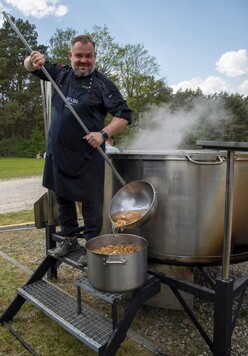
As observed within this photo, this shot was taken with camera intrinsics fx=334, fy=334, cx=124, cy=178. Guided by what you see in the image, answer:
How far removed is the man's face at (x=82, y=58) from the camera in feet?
7.63

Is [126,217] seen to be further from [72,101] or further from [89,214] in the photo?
[72,101]

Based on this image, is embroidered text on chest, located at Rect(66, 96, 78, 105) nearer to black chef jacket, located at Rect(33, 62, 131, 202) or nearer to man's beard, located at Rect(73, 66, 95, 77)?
black chef jacket, located at Rect(33, 62, 131, 202)

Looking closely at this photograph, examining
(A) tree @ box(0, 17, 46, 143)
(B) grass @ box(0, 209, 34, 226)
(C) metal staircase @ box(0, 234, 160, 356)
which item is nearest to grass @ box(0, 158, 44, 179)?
(B) grass @ box(0, 209, 34, 226)

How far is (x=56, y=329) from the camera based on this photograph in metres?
2.41

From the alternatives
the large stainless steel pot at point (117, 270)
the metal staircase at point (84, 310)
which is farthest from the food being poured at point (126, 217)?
the metal staircase at point (84, 310)

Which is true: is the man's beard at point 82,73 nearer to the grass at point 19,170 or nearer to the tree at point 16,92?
the grass at point 19,170

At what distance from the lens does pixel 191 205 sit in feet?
7.29

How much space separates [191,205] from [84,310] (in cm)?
101

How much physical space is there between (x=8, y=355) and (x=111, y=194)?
1.31m

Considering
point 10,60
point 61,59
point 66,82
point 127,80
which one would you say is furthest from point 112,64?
point 66,82

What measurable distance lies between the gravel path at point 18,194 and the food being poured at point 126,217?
4.69 meters

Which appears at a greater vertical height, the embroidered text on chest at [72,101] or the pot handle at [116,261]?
the embroidered text on chest at [72,101]

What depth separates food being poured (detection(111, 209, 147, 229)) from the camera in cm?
207

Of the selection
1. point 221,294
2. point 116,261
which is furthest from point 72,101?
point 221,294
